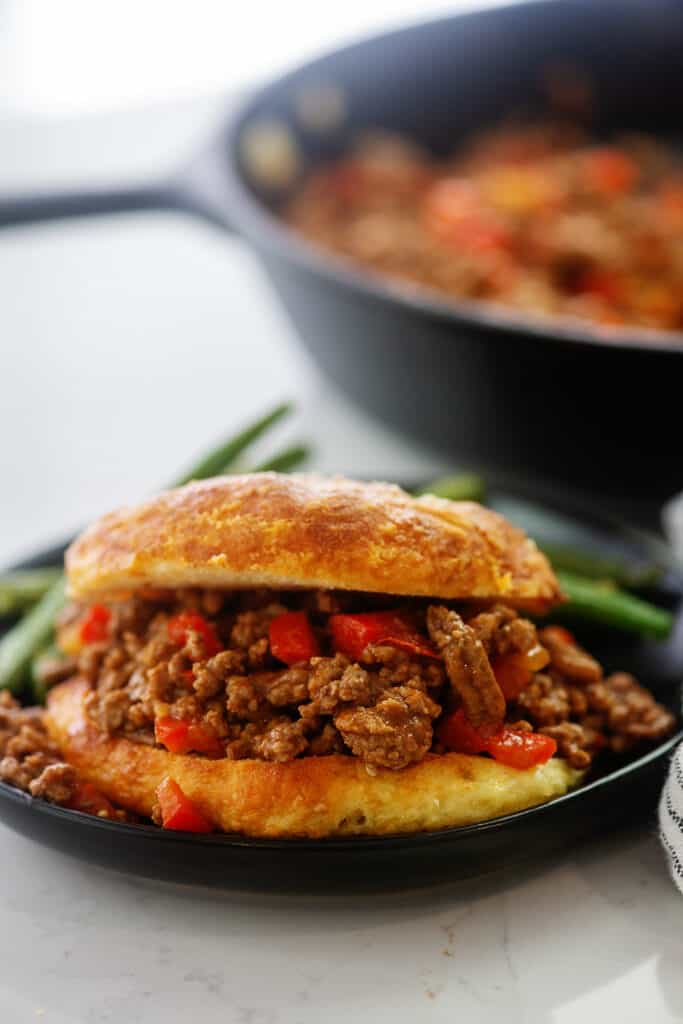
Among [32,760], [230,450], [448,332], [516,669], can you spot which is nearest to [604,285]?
[448,332]

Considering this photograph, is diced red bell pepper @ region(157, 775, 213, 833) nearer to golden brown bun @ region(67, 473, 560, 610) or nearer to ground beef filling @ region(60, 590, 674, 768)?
ground beef filling @ region(60, 590, 674, 768)

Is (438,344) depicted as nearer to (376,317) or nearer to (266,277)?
(376,317)

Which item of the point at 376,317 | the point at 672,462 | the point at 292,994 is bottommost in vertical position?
the point at 672,462

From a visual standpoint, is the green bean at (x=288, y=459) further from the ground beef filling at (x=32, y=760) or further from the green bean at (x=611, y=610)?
the ground beef filling at (x=32, y=760)

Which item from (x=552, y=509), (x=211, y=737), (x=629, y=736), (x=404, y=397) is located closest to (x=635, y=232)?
(x=404, y=397)

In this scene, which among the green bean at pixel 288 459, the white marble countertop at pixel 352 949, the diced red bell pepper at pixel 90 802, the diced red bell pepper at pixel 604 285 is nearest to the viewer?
the white marble countertop at pixel 352 949

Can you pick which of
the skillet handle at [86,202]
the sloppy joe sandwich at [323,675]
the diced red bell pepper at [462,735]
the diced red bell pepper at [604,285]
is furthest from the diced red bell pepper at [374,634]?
the diced red bell pepper at [604,285]
